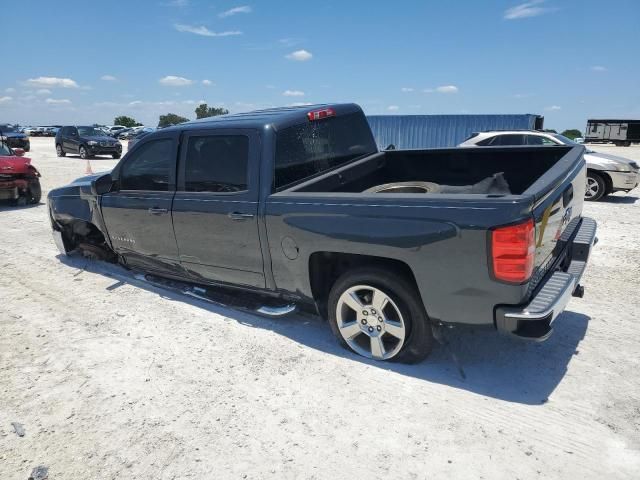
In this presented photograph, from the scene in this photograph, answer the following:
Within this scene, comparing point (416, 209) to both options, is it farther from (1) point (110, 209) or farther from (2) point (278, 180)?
(1) point (110, 209)

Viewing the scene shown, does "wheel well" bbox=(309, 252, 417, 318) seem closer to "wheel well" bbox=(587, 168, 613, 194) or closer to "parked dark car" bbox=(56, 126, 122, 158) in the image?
"wheel well" bbox=(587, 168, 613, 194)

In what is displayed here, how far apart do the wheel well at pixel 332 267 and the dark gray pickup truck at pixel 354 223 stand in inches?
0.5

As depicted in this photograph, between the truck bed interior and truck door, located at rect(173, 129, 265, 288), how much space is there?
480 millimetres

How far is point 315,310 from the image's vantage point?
380cm

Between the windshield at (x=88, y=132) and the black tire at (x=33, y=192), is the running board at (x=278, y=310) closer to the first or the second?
the black tire at (x=33, y=192)

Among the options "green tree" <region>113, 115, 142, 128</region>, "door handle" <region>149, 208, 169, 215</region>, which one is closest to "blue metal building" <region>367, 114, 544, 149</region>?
"door handle" <region>149, 208, 169, 215</region>

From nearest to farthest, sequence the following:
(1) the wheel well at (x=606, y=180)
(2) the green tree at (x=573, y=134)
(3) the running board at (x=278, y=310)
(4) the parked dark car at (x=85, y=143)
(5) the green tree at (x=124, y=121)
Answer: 1. (3) the running board at (x=278, y=310)
2. (1) the wheel well at (x=606, y=180)
3. (4) the parked dark car at (x=85, y=143)
4. (2) the green tree at (x=573, y=134)
5. (5) the green tree at (x=124, y=121)

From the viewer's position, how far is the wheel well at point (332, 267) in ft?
10.6

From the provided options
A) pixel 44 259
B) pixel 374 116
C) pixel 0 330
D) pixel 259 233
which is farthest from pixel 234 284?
pixel 374 116

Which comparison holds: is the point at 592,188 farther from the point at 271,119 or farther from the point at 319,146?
the point at 271,119

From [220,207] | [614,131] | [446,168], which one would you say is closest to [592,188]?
[446,168]

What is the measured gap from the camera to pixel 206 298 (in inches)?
181

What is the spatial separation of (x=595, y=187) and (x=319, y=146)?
27.0ft

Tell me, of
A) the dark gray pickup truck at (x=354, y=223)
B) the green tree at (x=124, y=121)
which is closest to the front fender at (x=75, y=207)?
the dark gray pickup truck at (x=354, y=223)
